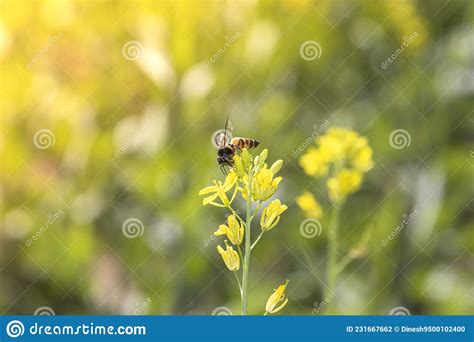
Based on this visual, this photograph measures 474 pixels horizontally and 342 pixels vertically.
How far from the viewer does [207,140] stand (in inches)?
105

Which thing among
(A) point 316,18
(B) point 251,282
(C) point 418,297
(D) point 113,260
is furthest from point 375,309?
(A) point 316,18

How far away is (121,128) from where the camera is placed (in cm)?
275

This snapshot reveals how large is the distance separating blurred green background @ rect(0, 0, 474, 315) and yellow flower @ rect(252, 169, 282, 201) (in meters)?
1.01

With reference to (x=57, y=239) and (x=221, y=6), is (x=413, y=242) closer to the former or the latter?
(x=221, y=6)

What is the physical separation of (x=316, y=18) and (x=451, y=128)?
767 mm
